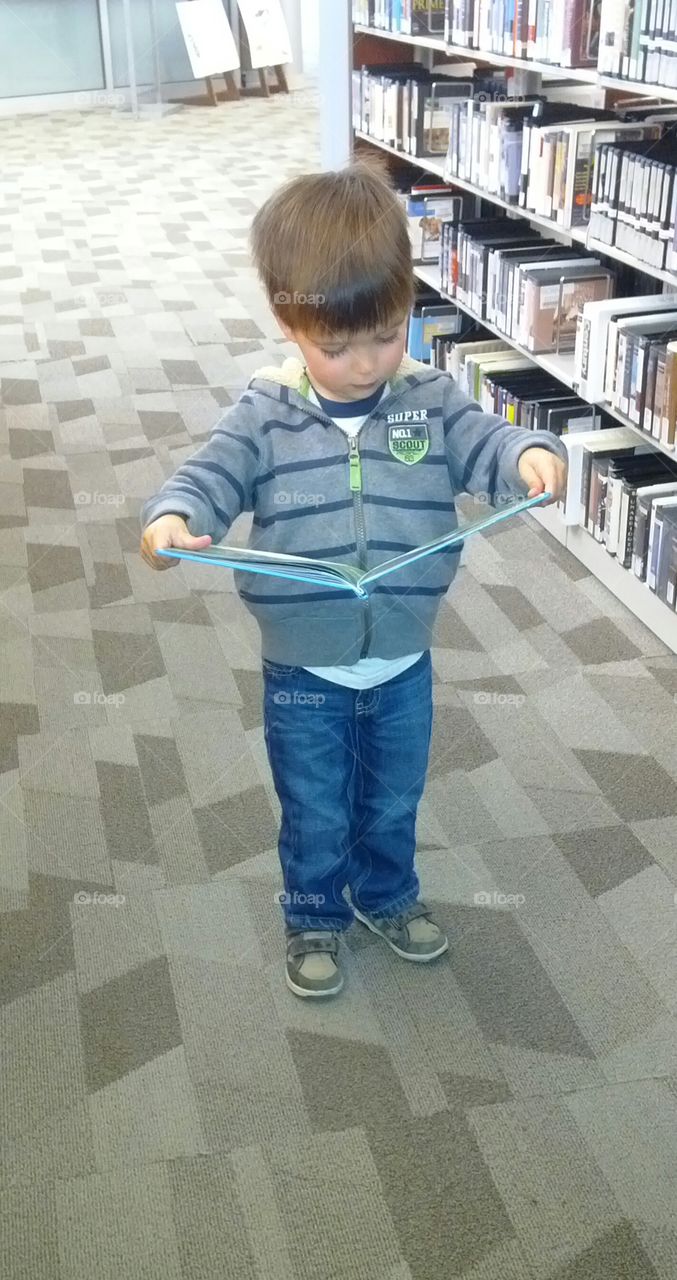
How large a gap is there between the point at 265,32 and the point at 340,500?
1190cm

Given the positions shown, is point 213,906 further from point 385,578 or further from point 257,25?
point 257,25

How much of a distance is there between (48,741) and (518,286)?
2.02 m

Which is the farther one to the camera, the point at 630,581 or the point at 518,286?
the point at 518,286

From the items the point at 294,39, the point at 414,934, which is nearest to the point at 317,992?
the point at 414,934

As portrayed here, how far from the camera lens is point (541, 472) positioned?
5.12 feet

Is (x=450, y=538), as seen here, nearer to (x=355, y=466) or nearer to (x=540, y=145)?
(x=355, y=466)

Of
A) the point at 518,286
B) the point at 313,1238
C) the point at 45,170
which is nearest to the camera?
the point at 313,1238

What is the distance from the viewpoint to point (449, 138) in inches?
166

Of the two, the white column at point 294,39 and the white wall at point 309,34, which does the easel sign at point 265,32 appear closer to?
the white column at point 294,39

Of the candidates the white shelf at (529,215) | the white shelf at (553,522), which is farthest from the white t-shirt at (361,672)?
the white shelf at (529,215)

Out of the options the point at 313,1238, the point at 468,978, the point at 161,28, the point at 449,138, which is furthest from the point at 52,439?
the point at 161,28

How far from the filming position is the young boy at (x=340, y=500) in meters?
1.48

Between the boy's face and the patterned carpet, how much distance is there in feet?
3.45

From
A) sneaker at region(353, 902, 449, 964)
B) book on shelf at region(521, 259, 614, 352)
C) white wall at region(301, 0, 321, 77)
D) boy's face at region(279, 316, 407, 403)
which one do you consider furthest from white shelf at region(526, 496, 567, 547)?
white wall at region(301, 0, 321, 77)
